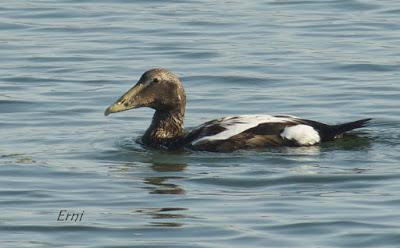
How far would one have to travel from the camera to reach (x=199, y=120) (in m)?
16.0

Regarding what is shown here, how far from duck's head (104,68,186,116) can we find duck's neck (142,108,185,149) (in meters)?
0.06

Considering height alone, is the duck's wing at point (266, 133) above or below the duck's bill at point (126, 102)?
below

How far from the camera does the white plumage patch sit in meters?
13.9

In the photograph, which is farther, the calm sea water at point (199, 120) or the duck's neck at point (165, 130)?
the duck's neck at point (165, 130)

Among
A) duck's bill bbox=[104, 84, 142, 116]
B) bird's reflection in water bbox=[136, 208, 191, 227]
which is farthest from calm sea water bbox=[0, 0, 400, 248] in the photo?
duck's bill bbox=[104, 84, 142, 116]

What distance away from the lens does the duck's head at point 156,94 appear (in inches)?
577

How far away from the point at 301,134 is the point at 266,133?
0.32 metres

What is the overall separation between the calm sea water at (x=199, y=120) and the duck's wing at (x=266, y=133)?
0.42ft

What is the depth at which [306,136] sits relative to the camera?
1394 centimetres

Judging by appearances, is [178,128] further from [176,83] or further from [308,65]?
[308,65]

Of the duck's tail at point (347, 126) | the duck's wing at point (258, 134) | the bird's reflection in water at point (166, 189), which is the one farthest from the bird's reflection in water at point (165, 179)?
the duck's tail at point (347, 126)

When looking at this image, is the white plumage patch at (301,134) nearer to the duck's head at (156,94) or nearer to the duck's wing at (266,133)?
the duck's wing at (266,133)

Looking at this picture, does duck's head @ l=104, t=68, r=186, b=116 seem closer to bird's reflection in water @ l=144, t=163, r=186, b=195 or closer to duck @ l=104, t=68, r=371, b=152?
duck @ l=104, t=68, r=371, b=152

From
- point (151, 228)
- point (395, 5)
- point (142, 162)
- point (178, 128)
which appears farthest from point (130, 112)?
point (395, 5)
